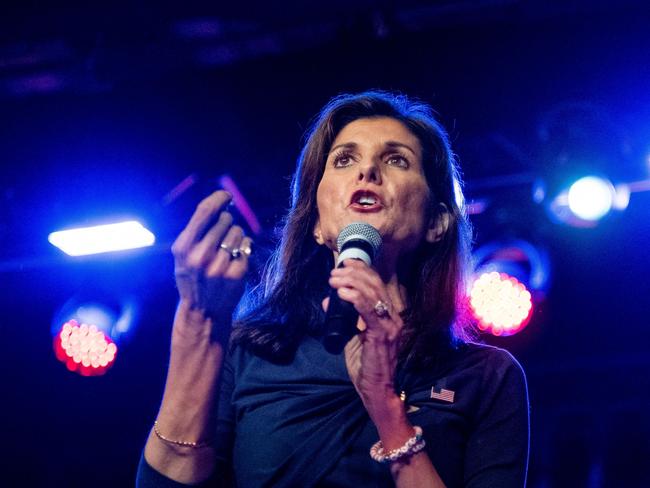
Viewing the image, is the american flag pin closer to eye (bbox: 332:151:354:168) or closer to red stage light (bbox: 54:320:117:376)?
eye (bbox: 332:151:354:168)

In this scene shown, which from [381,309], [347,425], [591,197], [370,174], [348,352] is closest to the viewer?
[381,309]

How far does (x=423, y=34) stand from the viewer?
391 centimetres

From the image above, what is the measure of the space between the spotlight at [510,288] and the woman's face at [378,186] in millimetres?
2046

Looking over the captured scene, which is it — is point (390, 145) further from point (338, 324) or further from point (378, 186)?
point (338, 324)

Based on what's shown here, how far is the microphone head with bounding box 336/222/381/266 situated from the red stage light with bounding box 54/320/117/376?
10.6 feet

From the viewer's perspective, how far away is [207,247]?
149 cm

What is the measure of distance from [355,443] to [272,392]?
254mm

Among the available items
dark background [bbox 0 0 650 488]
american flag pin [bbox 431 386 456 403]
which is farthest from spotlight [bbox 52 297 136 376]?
american flag pin [bbox 431 386 456 403]

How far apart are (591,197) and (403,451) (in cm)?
273

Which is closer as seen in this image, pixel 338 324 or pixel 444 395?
pixel 338 324

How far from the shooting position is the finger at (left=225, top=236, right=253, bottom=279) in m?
1.54

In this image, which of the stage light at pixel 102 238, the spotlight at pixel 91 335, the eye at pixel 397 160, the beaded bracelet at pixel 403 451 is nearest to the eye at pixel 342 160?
the eye at pixel 397 160

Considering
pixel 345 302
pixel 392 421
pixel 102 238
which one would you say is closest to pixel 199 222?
pixel 345 302

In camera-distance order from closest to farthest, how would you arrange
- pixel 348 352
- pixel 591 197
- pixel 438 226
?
pixel 348 352 → pixel 438 226 → pixel 591 197
